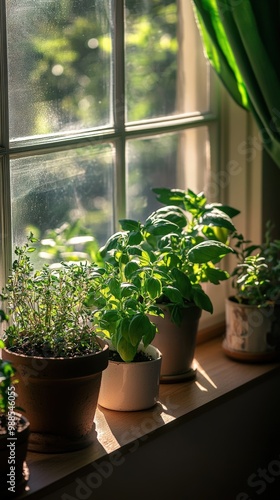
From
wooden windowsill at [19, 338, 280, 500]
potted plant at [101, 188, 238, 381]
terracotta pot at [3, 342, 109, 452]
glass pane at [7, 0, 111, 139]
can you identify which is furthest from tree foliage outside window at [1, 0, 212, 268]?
wooden windowsill at [19, 338, 280, 500]

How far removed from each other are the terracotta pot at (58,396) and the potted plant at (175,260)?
24 centimetres

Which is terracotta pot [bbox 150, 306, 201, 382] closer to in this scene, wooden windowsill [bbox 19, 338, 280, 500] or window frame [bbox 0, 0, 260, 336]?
wooden windowsill [bbox 19, 338, 280, 500]

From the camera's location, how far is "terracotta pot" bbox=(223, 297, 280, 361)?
2262 mm

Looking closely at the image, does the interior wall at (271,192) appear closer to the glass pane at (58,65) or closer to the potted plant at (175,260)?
the potted plant at (175,260)

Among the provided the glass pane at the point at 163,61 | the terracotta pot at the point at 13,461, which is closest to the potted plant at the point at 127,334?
the terracotta pot at the point at 13,461

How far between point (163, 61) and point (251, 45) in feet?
0.82

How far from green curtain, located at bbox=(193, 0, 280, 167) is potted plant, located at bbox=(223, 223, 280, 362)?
31 cm

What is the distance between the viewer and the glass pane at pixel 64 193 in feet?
6.22

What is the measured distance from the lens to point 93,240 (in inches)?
82.4

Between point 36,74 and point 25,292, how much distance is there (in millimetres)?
485

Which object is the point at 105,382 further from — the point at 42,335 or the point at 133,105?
the point at 133,105

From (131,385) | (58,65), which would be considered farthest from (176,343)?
(58,65)

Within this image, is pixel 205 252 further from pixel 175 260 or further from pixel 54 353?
pixel 54 353

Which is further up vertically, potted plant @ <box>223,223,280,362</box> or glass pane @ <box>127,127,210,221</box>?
glass pane @ <box>127,127,210,221</box>
